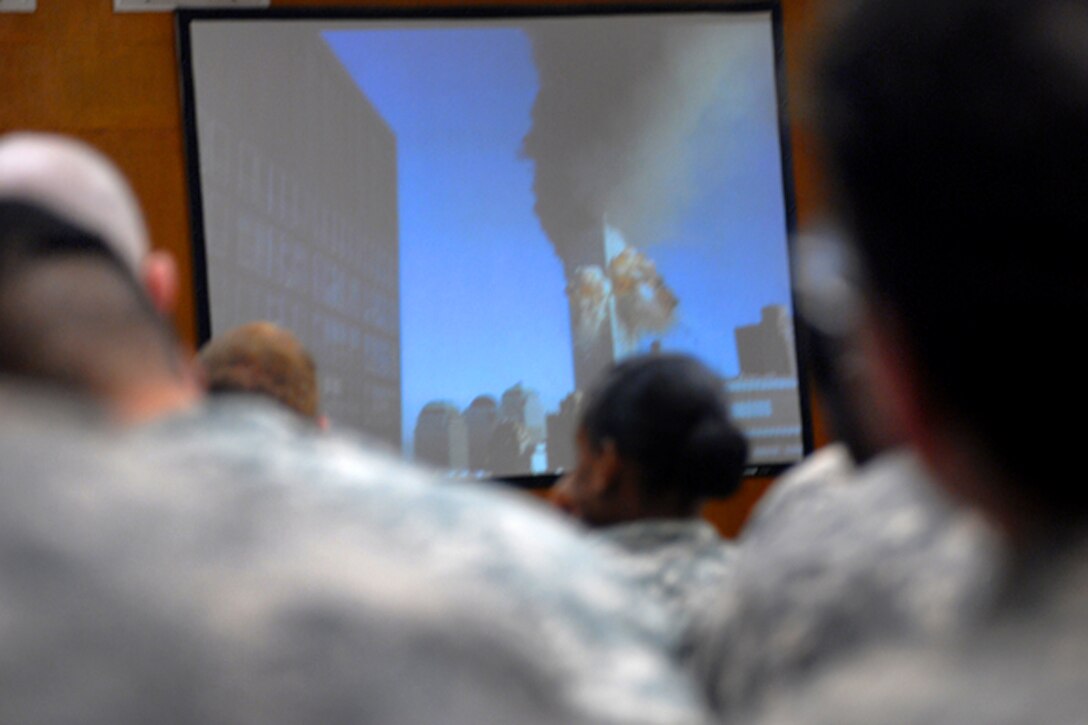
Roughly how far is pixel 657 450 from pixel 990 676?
136cm

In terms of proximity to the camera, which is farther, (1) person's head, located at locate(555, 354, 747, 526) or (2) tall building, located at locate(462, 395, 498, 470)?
(2) tall building, located at locate(462, 395, 498, 470)

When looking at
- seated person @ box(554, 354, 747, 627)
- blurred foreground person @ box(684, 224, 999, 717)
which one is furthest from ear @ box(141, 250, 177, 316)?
seated person @ box(554, 354, 747, 627)

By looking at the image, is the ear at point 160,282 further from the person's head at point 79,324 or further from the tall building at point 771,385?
the tall building at point 771,385

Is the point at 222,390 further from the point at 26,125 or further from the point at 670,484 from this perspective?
the point at 26,125

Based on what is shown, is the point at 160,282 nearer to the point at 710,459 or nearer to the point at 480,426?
the point at 710,459

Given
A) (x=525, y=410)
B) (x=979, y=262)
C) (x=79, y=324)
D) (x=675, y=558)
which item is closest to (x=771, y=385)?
(x=525, y=410)

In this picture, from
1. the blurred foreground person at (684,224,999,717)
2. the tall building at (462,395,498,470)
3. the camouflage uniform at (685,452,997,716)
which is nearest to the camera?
the blurred foreground person at (684,224,999,717)

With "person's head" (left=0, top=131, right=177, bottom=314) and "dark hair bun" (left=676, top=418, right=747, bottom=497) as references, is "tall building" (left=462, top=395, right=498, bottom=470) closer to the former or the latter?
"dark hair bun" (left=676, top=418, right=747, bottom=497)

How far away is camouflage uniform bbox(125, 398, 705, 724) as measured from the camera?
612 mm

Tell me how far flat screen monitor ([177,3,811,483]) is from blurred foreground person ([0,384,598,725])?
158 inches

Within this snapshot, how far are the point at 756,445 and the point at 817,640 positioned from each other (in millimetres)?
3949

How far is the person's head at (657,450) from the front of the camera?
176 cm

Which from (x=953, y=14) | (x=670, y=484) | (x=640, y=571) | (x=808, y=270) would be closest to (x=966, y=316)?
(x=953, y=14)

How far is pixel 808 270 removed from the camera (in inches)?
29.5
